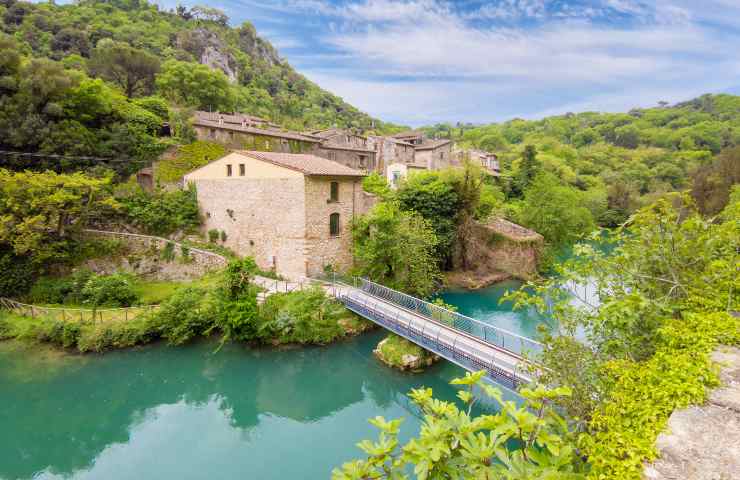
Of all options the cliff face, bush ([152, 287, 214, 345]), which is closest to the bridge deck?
bush ([152, 287, 214, 345])

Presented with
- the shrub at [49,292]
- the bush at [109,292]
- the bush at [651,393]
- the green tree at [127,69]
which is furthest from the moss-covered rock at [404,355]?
the green tree at [127,69]

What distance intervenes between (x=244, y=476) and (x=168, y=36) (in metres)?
82.8

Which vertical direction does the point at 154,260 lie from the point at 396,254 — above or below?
below

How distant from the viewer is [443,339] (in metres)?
11.2

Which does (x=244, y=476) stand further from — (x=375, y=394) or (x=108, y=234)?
(x=108, y=234)

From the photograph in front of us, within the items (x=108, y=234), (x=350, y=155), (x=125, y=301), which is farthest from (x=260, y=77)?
(x=125, y=301)

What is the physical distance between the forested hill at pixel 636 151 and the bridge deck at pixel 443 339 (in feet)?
82.3

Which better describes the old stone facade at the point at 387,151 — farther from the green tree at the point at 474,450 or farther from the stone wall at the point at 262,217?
the green tree at the point at 474,450

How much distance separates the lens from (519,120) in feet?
365

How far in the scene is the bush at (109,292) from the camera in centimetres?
1581

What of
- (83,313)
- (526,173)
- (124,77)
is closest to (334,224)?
(83,313)

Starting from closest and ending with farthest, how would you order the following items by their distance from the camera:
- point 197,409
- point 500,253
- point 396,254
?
point 197,409
point 396,254
point 500,253

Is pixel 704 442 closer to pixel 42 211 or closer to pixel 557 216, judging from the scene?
pixel 42 211

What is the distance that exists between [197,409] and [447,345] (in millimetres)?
8303
